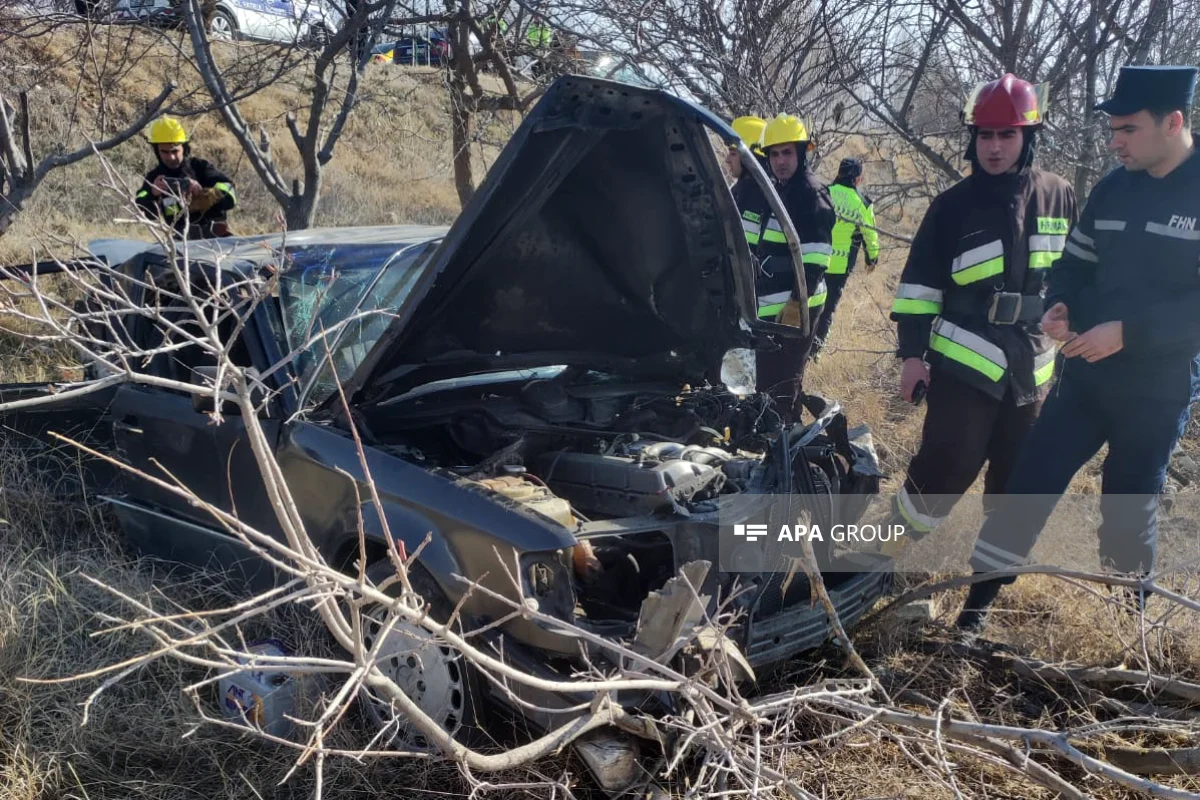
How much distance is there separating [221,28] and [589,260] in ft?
23.2

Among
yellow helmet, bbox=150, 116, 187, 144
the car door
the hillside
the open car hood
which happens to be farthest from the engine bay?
the hillside

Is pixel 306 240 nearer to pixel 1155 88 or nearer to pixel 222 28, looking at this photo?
pixel 1155 88

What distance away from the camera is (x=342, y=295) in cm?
348

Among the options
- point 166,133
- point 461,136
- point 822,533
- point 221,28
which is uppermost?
point 221,28

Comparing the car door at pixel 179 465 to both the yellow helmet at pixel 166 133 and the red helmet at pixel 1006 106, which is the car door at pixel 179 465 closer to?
the red helmet at pixel 1006 106

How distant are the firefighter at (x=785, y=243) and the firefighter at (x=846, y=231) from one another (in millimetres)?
142

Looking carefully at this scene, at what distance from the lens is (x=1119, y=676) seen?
2803mm

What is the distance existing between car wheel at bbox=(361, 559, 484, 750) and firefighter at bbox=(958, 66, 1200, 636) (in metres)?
1.90

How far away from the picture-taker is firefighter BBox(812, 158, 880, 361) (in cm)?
554

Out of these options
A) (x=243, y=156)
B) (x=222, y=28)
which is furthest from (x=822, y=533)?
(x=243, y=156)

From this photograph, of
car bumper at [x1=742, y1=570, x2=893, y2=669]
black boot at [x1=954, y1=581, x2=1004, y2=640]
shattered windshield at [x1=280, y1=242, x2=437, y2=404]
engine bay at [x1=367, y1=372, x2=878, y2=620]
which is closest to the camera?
car bumper at [x1=742, y1=570, x2=893, y2=669]

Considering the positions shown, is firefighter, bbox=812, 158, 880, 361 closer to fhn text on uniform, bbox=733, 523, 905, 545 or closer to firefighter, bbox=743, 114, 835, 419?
firefighter, bbox=743, 114, 835, 419

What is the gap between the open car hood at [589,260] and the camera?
9.37 feet

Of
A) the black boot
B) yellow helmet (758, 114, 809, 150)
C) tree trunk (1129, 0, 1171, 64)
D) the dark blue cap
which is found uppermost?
tree trunk (1129, 0, 1171, 64)
